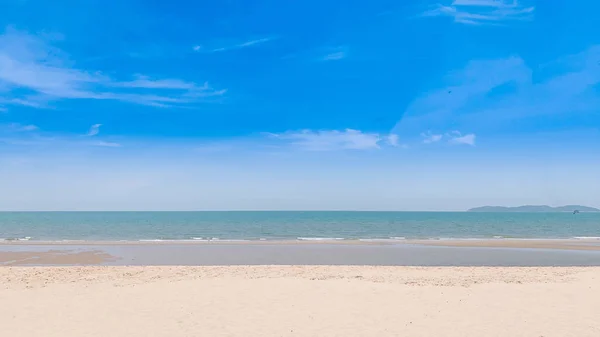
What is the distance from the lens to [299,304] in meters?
10.9

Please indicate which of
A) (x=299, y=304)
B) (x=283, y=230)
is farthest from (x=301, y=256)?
(x=283, y=230)

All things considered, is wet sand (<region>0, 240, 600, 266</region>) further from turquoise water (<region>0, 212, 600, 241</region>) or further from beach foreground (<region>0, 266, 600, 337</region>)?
turquoise water (<region>0, 212, 600, 241</region>)

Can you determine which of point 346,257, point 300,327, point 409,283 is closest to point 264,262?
point 346,257

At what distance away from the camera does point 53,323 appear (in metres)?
9.27

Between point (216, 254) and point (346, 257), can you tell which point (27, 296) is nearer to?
point (216, 254)

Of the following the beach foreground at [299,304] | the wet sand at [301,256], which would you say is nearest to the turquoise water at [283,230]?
the wet sand at [301,256]

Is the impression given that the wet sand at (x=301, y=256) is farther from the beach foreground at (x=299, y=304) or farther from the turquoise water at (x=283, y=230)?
the turquoise water at (x=283, y=230)

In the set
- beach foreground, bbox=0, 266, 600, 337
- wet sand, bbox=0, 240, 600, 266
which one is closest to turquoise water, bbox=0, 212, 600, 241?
wet sand, bbox=0, 240, 600, 266

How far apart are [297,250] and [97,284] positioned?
15.8 meters

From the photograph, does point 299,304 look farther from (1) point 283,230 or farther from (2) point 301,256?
(1) point 283,230

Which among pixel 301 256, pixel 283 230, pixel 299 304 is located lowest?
pixel 283 230

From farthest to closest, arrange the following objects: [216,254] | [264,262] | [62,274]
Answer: [216,254] < [264,262] < [62,274]

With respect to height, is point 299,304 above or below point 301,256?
above

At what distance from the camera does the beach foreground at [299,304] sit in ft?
29.5
